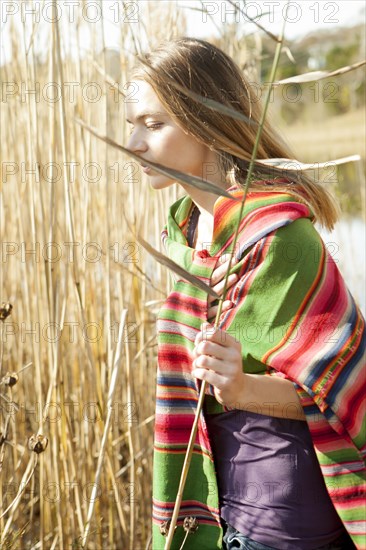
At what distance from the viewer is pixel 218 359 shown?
2.86ft

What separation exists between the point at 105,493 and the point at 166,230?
645 millimetres

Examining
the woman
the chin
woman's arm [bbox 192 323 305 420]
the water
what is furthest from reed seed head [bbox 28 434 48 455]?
the water

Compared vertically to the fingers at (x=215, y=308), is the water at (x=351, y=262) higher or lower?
lower

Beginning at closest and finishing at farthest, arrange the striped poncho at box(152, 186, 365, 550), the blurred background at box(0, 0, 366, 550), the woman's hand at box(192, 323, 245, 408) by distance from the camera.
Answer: the woman's hand at box(192, 323, 245, 408)
the striped poncho at box(152, 186, 365, 550)
the blurred background at box(0, 0, 366, 550)

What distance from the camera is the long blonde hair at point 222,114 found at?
3.43 ft

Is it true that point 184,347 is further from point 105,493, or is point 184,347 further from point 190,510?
point 105,493

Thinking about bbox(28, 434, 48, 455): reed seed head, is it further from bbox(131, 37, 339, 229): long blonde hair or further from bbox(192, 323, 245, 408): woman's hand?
bbox(131, 37, 339, 229): long blonde hair

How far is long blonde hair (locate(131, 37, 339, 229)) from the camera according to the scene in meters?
1.05

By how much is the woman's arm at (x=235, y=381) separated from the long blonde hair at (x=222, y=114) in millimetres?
252

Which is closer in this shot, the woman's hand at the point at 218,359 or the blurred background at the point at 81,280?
the woman's hand at the point at 218,359

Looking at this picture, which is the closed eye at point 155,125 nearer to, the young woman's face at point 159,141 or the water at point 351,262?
the young woman's face at point 159,141

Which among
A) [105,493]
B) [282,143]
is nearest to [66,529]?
[105,493]

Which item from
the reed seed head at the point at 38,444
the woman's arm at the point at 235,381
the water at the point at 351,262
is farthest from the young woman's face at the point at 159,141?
the water at the point at 351,262

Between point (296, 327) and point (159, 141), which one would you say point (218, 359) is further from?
point (159, 141)
